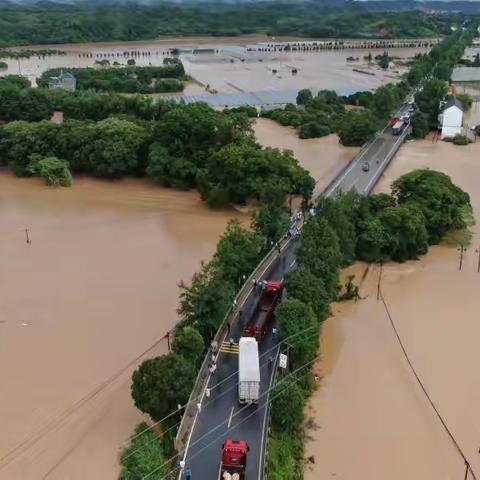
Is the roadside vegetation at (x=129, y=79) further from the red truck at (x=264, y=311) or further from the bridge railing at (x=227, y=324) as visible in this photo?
the red truck at (x=264, y=311)

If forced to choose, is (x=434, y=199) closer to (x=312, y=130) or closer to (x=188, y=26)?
(x=312, y=130)

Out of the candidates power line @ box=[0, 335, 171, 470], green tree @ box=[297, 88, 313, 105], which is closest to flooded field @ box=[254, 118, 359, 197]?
green tree @ box=[297, 88, 313, 105]

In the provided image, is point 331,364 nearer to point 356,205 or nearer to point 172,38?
point 356,205

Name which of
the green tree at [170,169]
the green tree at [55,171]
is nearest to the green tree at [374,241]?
the green tree at [170,169]

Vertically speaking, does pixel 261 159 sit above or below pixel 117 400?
above

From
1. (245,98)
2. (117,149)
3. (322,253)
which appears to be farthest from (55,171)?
(245,98)

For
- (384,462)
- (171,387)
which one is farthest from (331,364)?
(171,387)
